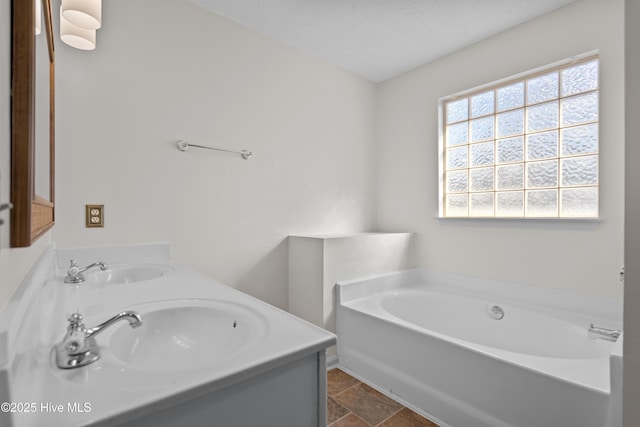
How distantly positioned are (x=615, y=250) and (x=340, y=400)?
73.2 inches

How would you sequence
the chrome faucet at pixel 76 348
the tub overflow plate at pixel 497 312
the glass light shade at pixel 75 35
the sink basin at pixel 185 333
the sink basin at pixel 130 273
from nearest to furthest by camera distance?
the chrome faucet at pixel 76 348 → the sink basin at pixel 185 333 → the glass light shade at pixel 75 35 → the sink basin at pixel 130 273 → the tub overflow plate at pixel 497 312

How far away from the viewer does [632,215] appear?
61 centimetres

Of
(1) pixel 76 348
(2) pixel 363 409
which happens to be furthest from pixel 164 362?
(2) pixel 363 409

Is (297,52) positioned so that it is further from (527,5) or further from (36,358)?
(36,358)

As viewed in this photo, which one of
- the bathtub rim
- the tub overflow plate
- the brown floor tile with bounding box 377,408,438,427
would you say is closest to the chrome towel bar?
the bathtub rim

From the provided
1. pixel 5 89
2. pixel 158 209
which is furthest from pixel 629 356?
pixel 158 209

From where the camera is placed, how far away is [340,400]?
1.85 metres

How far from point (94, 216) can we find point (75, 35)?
0.86m

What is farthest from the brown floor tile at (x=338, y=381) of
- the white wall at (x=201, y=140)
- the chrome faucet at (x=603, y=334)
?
the chrome faucet at (x=603, y=334)

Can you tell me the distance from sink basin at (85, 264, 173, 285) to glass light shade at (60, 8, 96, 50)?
3.45ft

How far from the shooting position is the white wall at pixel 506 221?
72.1 inches

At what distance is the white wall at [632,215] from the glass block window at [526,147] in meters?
1.69

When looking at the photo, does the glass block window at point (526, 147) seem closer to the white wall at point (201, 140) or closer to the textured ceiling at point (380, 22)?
the textured ceiling at point (380, 22)

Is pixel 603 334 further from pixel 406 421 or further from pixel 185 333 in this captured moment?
A: pixel 185 333
